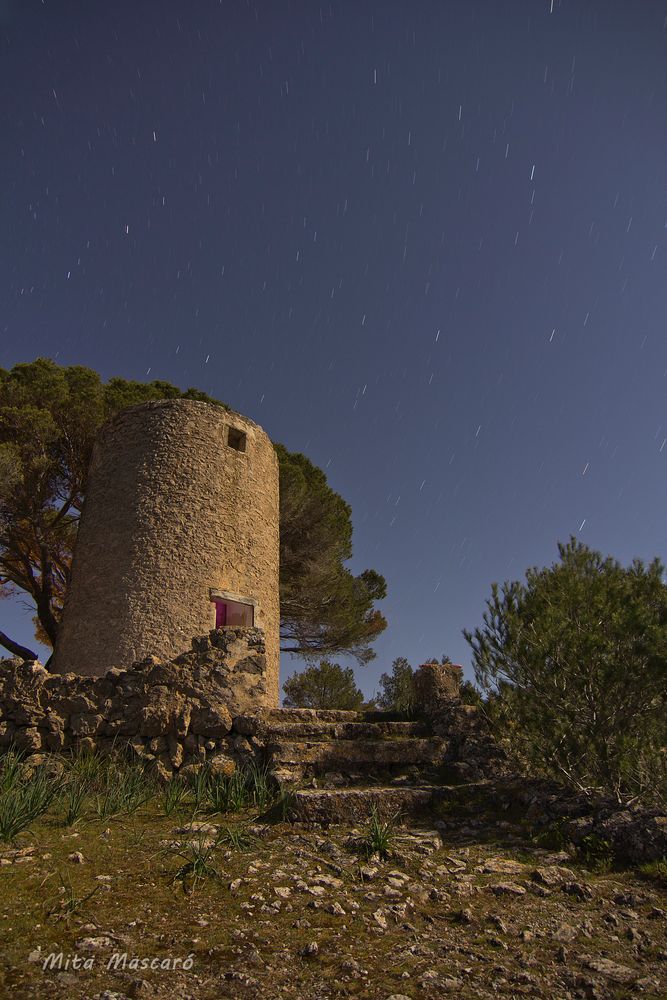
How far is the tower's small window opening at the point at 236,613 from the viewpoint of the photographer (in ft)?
36.2

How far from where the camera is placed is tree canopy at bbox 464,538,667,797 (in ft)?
17.9

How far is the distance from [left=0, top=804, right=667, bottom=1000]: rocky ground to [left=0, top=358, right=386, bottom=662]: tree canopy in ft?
32.3

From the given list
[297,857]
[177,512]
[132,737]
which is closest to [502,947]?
[297,857]

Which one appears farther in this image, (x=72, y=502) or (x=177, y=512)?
(x=72, y=502)

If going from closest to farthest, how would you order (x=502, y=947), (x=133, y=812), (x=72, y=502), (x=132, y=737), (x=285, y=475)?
(x=502, y=947) → (x=133, y=812) → (x=132, y=737) → (x=72, y=502) → (x=285, y=475)

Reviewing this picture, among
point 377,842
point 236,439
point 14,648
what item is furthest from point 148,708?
point 14,648

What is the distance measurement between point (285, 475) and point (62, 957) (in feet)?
45.8

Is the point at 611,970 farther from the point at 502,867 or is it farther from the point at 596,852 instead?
the point at 596,852

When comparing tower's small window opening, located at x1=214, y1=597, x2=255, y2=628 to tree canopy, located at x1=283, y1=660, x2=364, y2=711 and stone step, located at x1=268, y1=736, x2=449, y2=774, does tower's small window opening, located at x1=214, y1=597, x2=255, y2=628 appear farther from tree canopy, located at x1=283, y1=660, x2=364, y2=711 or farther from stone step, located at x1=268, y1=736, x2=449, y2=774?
tree canopy, located at x1=283, y1=660, x2=364, y2=711

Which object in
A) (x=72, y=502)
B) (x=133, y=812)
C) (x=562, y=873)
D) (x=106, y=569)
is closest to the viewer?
(x=562, y=873)

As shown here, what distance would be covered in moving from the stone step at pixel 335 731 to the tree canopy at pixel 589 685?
137 cm

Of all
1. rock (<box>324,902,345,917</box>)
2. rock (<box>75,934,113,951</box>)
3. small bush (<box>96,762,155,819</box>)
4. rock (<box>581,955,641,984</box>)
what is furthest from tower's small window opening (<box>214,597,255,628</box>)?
rock (<box>581,955,641,984</box>)

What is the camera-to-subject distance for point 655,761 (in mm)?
5281

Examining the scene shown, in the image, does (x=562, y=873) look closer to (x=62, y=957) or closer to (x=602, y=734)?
(x=602, y=734)
